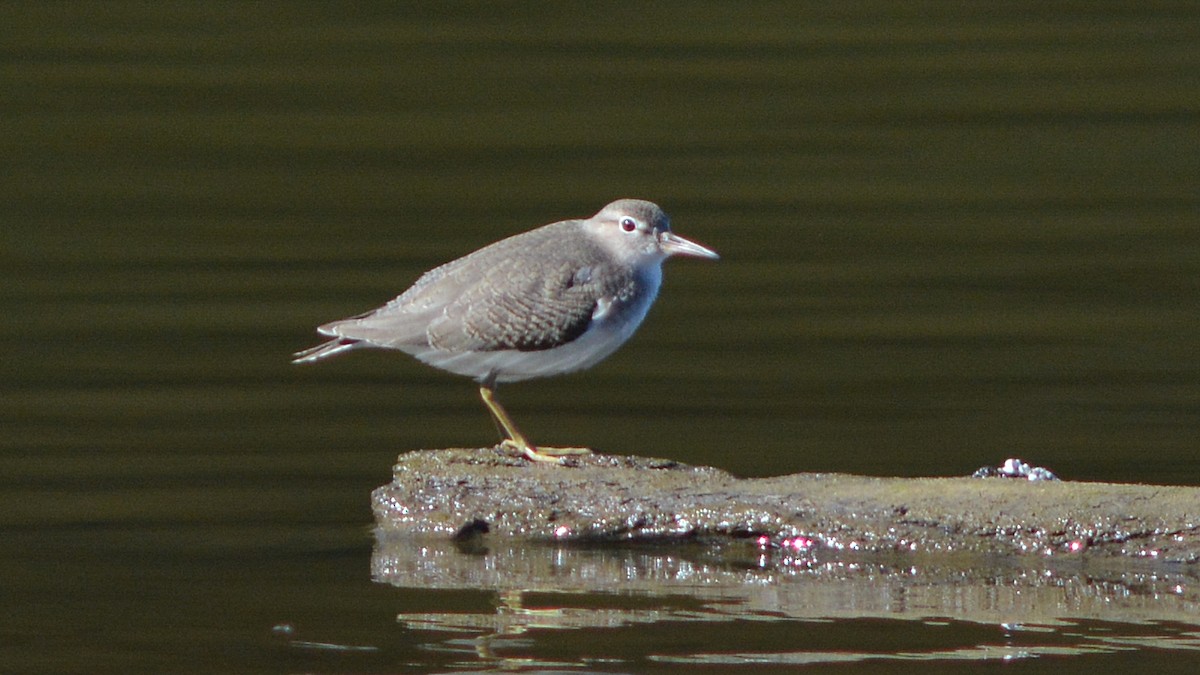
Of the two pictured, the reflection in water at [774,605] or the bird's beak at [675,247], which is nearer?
the reflection in water at [774,605]

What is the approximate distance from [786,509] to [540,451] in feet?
4.85

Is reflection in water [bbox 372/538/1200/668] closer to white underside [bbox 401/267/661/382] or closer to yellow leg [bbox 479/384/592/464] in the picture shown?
yellow leg [bbox 479/384/592/464]

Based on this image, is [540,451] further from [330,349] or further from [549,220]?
[549,220]

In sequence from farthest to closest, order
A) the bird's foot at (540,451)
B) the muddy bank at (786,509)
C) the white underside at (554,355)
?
the white underside at (554,355) → the bird's foot at (540,451) → the muddy bank at (786,509)

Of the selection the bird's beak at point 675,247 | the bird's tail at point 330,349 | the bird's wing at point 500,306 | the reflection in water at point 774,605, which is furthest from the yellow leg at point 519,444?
the bird's beak at point 675,247

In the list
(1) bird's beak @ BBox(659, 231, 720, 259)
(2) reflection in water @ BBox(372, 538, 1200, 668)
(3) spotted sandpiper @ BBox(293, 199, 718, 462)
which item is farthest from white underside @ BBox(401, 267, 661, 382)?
(2) reflection in water @ BBox(372, 538, 1200, 668)

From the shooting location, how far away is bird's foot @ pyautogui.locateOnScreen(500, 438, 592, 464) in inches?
372

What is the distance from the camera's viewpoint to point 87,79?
20125 millimetres

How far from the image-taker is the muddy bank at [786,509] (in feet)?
27.5

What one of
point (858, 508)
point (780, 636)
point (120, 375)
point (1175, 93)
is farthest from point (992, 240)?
point (780, 636)

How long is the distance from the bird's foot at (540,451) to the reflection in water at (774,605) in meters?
0.73

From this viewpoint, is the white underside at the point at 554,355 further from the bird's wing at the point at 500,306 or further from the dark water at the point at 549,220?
the dark water at the point at 549,220

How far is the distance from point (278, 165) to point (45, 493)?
8.37 metres

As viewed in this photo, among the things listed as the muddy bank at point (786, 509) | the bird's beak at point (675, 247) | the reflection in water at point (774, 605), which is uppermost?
the bird's beak at point (675, 247)
